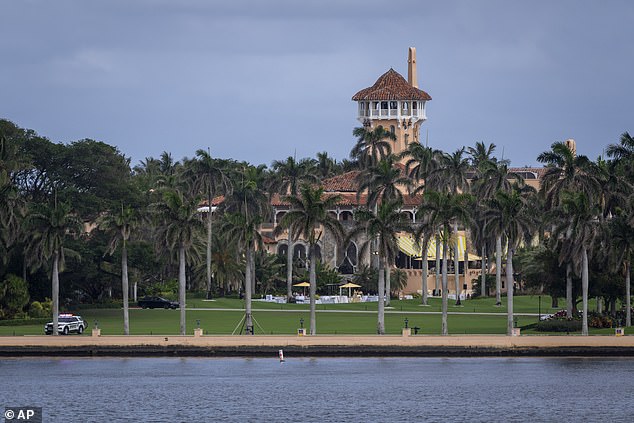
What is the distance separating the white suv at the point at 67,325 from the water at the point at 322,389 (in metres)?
5.20

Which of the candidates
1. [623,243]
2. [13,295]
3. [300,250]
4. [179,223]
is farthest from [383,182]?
[300,250]

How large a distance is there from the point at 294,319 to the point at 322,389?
29.9 metres

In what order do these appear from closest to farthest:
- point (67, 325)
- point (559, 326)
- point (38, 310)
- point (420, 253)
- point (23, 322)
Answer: point (559, 326), point (67, 325), point (23, 322), point (38, 310), point (420, 253)

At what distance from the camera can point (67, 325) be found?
116750 mm

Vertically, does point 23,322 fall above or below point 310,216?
below

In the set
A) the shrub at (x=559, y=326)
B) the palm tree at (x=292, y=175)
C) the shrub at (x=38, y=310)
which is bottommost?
the shrub at (x=559, y=326)

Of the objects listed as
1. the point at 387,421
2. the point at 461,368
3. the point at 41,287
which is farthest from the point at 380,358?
the point at 41,287

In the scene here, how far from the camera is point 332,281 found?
165000 millimetres

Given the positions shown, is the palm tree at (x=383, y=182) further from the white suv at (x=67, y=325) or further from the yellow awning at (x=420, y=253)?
the white suv at (x=67, y=325)

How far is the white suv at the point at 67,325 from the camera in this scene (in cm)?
11631

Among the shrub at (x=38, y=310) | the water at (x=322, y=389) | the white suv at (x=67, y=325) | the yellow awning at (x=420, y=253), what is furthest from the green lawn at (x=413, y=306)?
the water at (x=322, y=389)

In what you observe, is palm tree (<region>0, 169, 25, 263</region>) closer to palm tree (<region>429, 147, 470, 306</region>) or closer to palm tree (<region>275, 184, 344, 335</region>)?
palm tree (<region>275, 184, 344, 335</region>)

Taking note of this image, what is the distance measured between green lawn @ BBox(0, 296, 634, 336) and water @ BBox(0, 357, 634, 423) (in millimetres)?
6815

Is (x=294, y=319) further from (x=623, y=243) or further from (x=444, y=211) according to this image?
(x=623, y=243)
